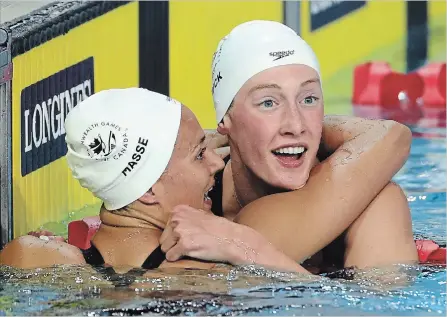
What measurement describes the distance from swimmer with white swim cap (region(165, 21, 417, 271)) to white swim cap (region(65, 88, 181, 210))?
0.35 m

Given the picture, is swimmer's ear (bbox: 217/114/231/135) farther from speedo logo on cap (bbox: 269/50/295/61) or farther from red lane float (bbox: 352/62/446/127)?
red lane float (bbox: 352/62/446/127)

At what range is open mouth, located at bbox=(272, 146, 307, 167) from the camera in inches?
136

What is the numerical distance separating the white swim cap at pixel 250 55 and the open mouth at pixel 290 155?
10.0 inches

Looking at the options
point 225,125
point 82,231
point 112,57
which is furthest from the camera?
point 112,57

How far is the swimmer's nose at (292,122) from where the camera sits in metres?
3.40

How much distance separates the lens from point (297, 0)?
7.62m

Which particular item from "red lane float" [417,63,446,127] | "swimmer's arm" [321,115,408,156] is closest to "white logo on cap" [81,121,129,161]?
"swimmer's arm" [321,115,408,156]

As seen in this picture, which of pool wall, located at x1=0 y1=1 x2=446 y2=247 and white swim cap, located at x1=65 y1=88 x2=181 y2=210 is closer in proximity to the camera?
white swim cap, located at x1=65 y1=88 x2=181 y2=210

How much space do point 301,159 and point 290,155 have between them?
46mm

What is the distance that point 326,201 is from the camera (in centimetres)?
336

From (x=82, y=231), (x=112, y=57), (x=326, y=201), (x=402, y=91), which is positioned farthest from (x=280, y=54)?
(x=402, y=91)

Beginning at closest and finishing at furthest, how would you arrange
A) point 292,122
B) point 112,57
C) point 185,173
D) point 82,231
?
point 185,173, point 292,122, point 82,231, point 112,57

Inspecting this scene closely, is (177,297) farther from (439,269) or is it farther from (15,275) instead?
(439,269)

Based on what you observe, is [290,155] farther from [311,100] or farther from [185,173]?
[185,173]
